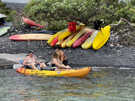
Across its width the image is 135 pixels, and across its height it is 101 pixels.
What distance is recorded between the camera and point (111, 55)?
20.9m

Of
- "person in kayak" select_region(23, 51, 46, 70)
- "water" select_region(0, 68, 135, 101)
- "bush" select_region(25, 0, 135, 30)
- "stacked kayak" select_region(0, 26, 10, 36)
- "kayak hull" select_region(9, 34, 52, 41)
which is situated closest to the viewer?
"water" select_region(0, 68, 135, 101)

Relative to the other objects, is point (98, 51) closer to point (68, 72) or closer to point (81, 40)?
point (81, 40)

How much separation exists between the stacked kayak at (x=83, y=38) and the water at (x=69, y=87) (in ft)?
14.1

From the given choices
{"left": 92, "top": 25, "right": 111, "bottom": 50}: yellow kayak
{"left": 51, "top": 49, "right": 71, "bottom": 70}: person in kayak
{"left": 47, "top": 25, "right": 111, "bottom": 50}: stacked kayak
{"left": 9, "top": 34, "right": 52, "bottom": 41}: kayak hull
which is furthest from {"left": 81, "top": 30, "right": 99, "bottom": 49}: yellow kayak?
{"left": 51, "top": 49, "right": 71, "bottom": 70}: person in kayak

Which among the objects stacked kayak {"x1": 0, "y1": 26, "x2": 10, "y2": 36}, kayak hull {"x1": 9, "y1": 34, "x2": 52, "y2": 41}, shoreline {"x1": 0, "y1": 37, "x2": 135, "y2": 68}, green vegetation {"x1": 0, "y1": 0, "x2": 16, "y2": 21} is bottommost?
shoreline {"x1": 0, "y1": 37, "x2": 135, "y2": 68}

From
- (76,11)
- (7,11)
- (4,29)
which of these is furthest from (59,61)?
(7,11)

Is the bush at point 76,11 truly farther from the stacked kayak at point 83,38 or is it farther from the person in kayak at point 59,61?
the person in kayak at point 59,61

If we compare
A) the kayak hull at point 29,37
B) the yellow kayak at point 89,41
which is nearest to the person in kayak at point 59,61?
the yellow kayak at point 89,41

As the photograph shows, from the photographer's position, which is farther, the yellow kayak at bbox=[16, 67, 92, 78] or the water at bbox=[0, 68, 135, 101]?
the yellow kayak at bbox=[16, 67, 92, 78]

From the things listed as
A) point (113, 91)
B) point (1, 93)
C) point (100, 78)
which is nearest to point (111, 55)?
point (100, 78)

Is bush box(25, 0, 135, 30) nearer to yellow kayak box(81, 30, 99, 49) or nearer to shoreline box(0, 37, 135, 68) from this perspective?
yellow kayak box(81, 30, 99, 49)

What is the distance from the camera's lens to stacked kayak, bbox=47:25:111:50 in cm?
2206

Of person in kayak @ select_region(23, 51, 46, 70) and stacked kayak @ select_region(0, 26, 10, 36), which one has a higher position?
stacked kayak @ select_region(0, 26, 10, 36)

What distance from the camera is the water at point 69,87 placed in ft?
38.3
